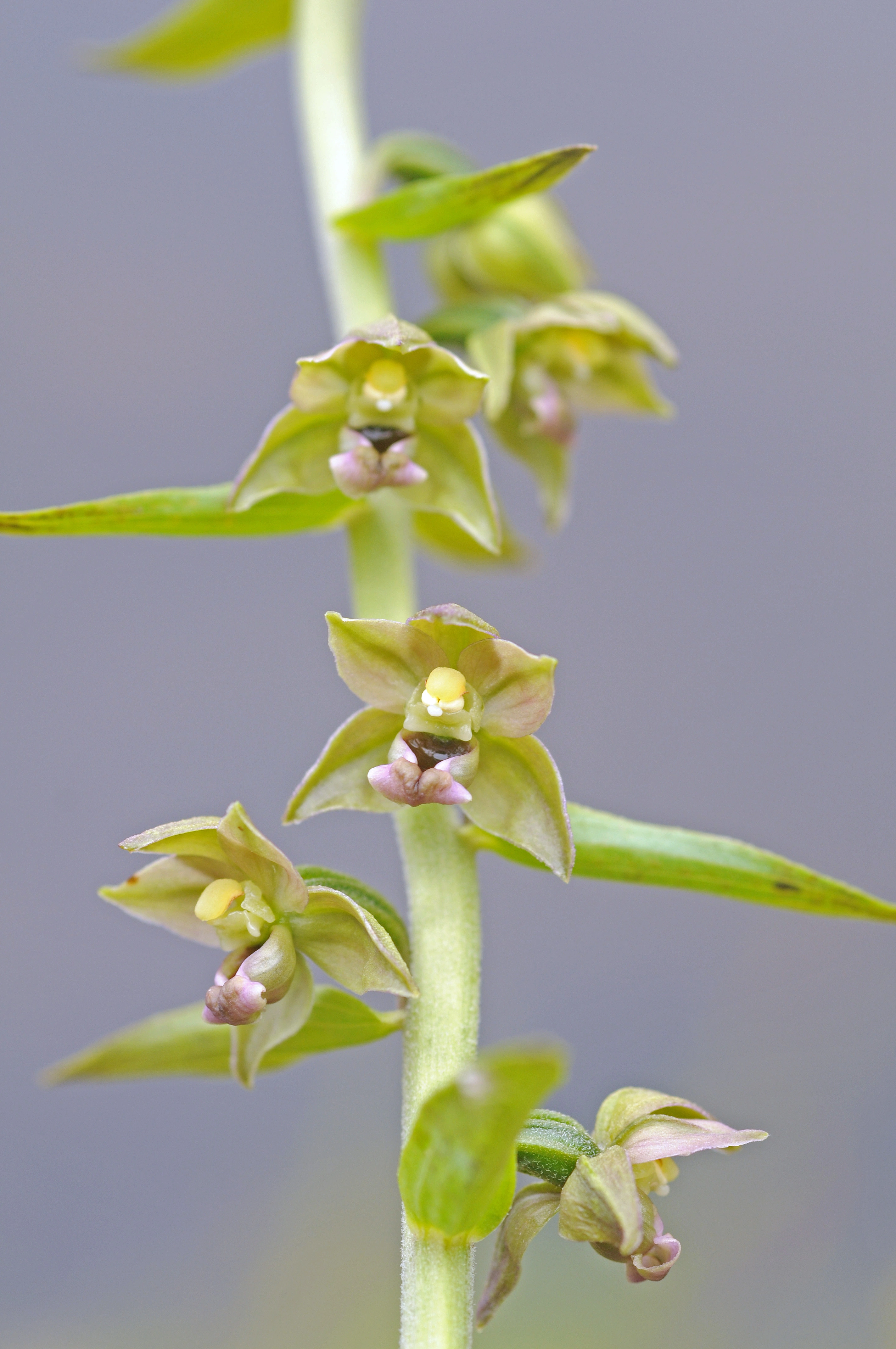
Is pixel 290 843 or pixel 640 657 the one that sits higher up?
pixel 640 657

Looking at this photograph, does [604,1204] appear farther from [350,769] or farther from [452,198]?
[452,198]

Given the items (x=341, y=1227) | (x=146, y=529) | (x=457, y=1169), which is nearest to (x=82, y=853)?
(x=341, y=1227)

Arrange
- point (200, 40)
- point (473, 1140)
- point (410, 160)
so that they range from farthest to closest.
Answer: point (200, 40) → point (410, 160) → point (473, 1140)

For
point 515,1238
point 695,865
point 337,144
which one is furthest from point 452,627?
point 337,144

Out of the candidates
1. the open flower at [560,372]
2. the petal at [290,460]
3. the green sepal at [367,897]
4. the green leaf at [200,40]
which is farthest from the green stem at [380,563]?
the green leaf at [200,40]

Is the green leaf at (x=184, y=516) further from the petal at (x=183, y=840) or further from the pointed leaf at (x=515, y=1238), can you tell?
the pointed leaf at (x=515, y=1238)

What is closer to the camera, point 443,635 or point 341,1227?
point 443,635

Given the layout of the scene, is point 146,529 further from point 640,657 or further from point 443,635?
point 640,657
